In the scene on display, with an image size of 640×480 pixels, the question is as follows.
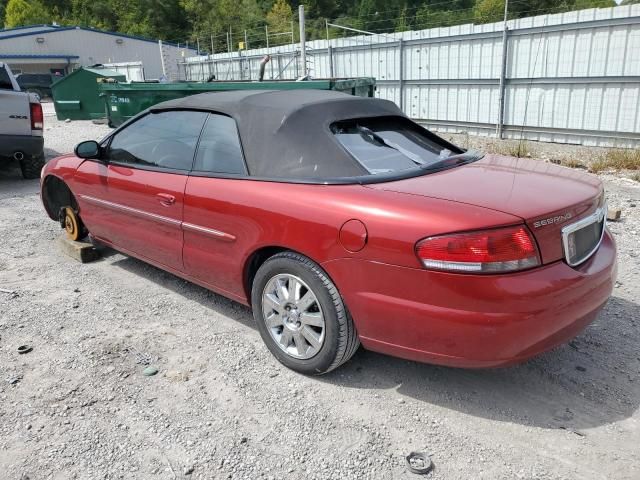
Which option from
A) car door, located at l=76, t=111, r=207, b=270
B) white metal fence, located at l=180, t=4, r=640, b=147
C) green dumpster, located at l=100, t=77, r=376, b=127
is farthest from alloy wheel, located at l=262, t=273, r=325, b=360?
white metal fence, located at l=180, t=4, r=640, b=147

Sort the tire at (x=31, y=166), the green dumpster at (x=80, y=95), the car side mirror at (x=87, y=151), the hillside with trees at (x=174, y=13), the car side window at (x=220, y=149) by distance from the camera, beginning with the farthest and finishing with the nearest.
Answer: the hillside with trees at (x=174, y=13) → the green dumpster at (x=80, y=95) → the tire at (x=31, y=166) → the car side mirror at (x=87, y=151) → the car side window at (x=220, y=149)

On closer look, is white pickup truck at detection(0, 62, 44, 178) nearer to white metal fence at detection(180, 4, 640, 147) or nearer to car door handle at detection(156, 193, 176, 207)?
car door handle at detection(156, 193, 176, 207)

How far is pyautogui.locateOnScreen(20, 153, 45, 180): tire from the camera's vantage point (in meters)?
9.13

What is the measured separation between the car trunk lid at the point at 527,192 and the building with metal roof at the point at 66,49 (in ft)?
155

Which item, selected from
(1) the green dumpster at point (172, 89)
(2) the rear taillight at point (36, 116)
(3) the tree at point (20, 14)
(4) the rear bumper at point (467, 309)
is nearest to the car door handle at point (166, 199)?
(4) the rear bumper at point (467, 309)

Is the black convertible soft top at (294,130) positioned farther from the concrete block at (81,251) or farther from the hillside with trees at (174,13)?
the hillside with trees at (174,13)

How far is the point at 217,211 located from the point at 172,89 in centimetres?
954

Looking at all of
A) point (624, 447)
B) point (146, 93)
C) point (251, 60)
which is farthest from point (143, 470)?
point (251, 60)

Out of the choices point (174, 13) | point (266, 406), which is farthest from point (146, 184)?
point (174, 13)

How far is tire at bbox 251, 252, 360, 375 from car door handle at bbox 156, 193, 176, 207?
35.5 inches

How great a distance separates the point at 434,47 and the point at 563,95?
3.50 meters

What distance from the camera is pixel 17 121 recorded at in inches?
325

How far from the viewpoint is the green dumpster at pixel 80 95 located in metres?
18.5

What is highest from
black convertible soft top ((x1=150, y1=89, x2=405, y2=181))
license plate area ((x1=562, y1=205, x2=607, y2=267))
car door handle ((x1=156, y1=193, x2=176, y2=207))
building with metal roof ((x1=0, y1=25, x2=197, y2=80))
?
building with metal roof ((x1=0, y1=25, x2=197, y2=80))
